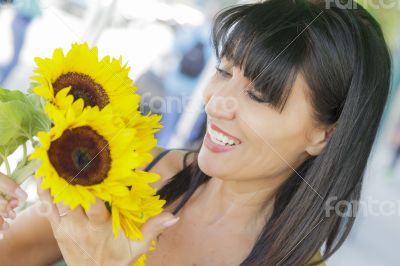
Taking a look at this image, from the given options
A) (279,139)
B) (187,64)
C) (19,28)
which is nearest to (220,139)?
(279,139)

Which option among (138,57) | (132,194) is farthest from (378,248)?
(132,194)

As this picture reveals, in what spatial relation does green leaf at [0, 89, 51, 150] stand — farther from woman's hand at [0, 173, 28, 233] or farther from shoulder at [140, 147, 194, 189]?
shoulder at [140, 147, 194, 189]

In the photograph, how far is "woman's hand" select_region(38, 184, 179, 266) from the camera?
67 centimetres

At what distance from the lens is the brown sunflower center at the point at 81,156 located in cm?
57

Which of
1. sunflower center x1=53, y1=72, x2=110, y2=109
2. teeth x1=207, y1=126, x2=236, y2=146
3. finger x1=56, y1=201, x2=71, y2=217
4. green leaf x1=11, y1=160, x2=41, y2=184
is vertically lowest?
finger x1=56, y1=201, x2=71, y2=217

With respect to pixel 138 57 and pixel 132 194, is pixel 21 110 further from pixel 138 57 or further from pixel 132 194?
pixel 138 57

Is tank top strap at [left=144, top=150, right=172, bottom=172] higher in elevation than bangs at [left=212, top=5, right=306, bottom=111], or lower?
lower

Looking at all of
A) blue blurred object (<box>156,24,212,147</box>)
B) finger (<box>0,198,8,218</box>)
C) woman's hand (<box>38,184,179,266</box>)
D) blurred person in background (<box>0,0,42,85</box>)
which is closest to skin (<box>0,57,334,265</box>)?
woman's hand (<box>38,184,179,266</box>)

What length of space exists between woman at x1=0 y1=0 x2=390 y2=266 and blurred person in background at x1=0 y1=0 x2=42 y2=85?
2.08 metres

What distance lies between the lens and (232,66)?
0.96m

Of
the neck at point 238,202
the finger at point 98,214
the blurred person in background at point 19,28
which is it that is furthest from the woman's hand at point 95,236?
the blurred person in background at point 19,28

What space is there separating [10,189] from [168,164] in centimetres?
56

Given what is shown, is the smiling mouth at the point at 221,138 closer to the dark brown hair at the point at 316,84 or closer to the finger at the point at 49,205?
the dark brown hair at the point at 316,84

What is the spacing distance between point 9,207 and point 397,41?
181 cm
